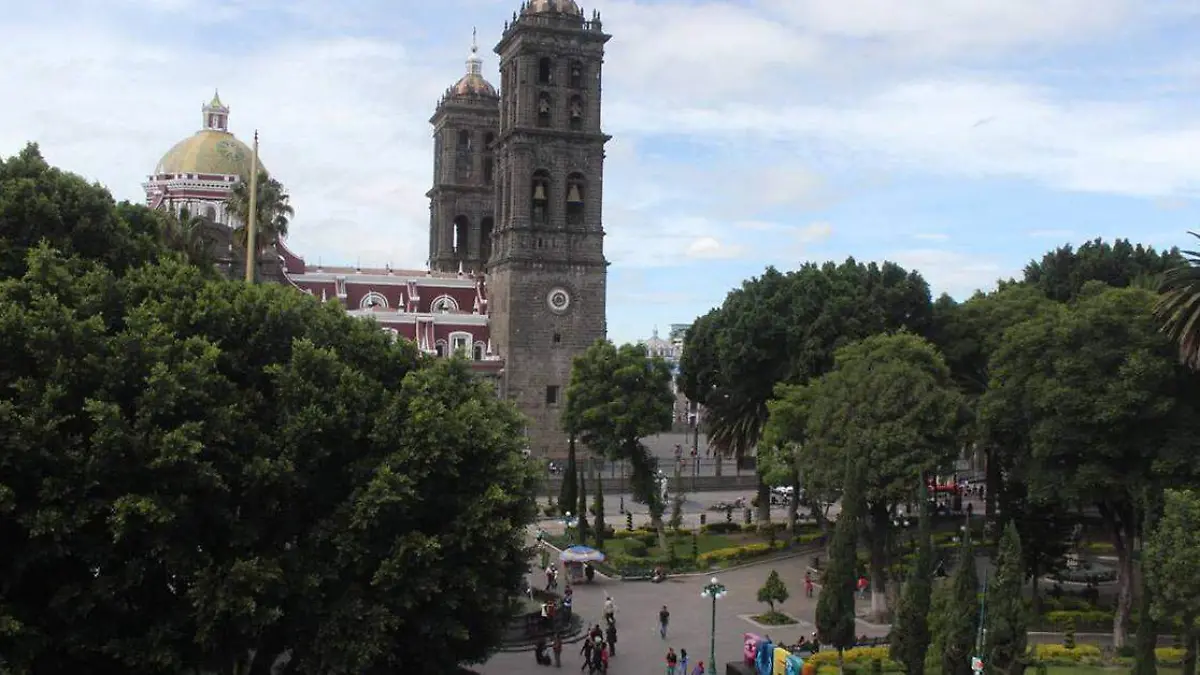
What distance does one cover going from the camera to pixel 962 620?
23344 millimetres

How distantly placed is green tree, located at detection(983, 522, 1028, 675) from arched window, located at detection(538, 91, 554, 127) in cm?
4812

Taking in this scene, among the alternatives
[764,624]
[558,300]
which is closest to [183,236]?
[764,624]

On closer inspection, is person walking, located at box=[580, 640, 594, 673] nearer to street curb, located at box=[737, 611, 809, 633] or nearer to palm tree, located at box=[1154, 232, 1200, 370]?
street curb, located at box=[737, 611, 809, 633]

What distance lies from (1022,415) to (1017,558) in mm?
11953

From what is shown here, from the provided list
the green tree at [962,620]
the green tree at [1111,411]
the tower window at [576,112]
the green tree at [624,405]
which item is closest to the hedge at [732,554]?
the green tree at [624,405]

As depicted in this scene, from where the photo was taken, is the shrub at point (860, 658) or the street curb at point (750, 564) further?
the street curb at point (750, 564)

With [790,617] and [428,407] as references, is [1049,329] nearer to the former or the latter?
[790,617]

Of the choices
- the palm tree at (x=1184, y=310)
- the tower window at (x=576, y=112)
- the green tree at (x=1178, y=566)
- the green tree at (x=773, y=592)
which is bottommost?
the green tree at (x=773, y=592)

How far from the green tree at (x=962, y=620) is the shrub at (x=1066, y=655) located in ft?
23.5

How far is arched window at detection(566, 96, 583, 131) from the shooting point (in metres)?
67.7

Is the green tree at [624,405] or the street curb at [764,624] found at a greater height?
the green tree at [624,405]

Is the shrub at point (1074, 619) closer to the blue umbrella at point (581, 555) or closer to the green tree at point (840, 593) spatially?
the green tree at point (840, 593)

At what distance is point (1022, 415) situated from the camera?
3459cm

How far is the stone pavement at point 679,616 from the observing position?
30.7 metres
